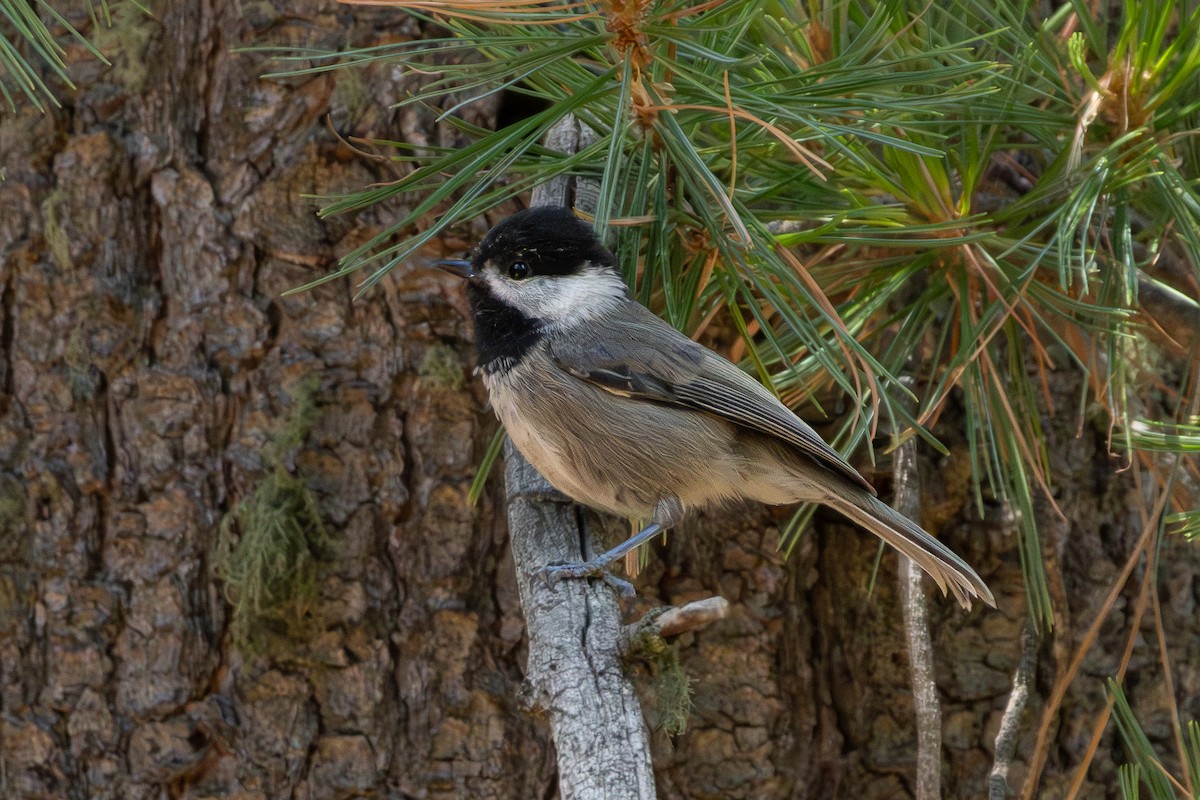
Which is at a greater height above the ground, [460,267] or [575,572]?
[460,267]

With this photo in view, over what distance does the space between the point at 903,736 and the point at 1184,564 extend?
839 mm

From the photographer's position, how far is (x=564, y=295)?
226 centimetres

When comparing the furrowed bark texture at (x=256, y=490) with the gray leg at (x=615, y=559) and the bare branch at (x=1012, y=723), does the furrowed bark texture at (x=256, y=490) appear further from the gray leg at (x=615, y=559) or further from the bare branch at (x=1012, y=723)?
the gray leg at (x=615, y=559)

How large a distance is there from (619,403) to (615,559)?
1.13 feet

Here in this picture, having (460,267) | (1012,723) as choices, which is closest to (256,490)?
(460,267)

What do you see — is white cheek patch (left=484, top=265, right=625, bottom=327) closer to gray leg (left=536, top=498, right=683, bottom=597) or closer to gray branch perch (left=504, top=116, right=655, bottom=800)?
gray branch perch (left=504, top=116, right=655, bottom=800)

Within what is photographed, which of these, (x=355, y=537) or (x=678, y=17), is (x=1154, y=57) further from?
(x=355, y=537)

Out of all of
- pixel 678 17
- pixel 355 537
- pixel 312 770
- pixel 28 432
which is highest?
pixel 678 17

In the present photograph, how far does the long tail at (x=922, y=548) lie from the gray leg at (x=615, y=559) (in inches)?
13.6

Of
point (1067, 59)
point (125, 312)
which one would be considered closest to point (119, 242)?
point (125, 312)

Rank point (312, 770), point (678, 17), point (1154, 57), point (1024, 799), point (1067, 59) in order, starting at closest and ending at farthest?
point (678, 17) → point (1154, 57) → point (1067, 59) → point (1024, 799) → point (312, 770)

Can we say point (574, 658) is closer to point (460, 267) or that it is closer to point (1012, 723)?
point (460, 267)

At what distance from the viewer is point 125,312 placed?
8.59ft

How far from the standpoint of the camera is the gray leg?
6.26 ft
